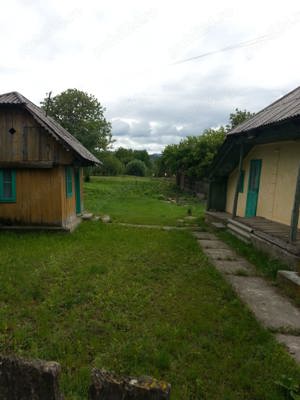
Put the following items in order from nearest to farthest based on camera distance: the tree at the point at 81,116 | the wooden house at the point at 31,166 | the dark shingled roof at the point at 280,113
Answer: the dark shingled roof at the point at 280,113 → the wooden house at the point at 31,166 → the tree at the point at 81,116

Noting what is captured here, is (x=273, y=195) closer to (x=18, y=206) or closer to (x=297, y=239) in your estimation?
(x=297, y=239)

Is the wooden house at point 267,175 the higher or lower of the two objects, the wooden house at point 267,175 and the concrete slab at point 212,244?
the higher

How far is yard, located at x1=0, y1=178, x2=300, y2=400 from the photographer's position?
8.87 feet

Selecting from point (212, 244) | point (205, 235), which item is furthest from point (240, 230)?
point (205, 235)

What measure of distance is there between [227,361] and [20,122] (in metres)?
8.58

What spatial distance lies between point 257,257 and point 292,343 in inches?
135

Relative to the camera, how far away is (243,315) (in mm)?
3799

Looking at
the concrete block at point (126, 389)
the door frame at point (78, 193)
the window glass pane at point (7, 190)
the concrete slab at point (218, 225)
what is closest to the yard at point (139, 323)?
the concrete block at point (126, 389)

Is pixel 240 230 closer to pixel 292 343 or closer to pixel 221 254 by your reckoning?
pixel 221 254

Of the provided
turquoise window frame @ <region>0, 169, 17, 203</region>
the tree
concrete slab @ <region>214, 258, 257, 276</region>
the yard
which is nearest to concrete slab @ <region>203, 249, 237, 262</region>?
concrete slab @ <region>214, 258, 257, 276</region>

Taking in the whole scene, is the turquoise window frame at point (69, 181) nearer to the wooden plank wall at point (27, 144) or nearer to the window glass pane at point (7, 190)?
the wooden plank wall at point (27, 144)

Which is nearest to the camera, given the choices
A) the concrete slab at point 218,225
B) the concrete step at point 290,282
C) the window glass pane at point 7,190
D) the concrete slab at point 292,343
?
the concrete slab at point 292,343

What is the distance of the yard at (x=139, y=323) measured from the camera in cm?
271

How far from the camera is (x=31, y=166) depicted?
8570 mm
